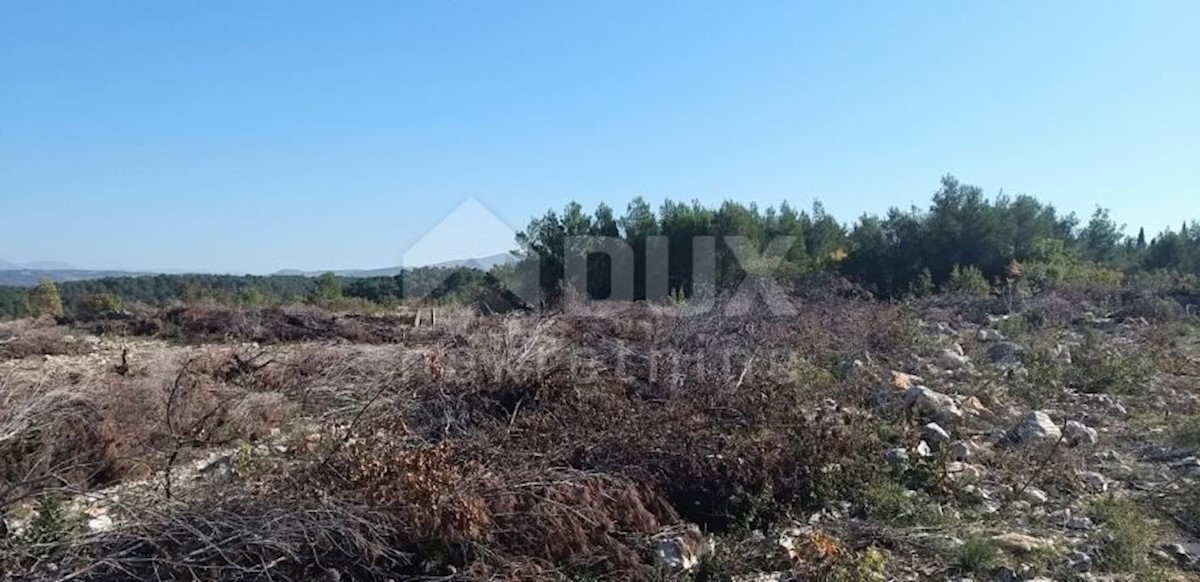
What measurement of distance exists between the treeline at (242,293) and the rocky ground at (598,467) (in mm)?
9245

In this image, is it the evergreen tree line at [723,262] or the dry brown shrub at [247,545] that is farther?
the evergreen tree line at [723,262]

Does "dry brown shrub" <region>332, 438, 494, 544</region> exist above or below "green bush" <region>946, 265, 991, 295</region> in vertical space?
below

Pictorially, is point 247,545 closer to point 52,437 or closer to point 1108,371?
point 52,437

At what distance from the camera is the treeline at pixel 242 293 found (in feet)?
49.0

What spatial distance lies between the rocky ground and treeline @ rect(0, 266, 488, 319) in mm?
9245

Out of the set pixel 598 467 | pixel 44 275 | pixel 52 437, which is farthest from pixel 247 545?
pixel 44 275

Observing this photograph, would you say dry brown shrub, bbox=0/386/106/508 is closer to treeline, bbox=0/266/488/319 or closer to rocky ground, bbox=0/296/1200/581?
rocky ground, bbox=0/296/1200/581

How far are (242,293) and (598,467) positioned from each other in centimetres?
1530

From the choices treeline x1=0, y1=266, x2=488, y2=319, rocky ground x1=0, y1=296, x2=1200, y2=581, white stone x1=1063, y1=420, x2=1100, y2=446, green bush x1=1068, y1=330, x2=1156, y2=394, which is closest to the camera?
rocky ground x1=0, y1=296, x2=1200, y2=581

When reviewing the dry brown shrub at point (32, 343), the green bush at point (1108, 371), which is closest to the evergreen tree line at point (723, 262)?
the dry brown shrub at point (32, 343)

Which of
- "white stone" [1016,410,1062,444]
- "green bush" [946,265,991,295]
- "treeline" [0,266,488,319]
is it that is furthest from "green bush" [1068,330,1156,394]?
"treeline" [0,266,488,319]

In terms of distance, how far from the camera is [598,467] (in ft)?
12.1

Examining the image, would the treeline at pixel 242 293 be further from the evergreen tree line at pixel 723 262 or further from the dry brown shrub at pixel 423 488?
the dry brown shrub at pixel 423 488

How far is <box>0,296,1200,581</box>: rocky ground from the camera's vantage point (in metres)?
2.76
